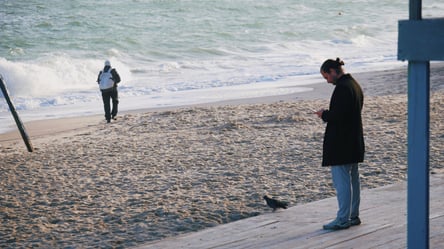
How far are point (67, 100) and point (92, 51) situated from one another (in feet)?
52.9

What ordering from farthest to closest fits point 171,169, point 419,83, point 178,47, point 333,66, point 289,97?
point 178,47 → point 289,97 → point 171,169 → point 333,66 → point 419,83

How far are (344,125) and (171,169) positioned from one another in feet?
17.4

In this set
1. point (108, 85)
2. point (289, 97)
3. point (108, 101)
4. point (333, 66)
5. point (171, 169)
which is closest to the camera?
point (333, 66)

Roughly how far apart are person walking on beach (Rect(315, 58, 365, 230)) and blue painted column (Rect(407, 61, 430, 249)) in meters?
2.16

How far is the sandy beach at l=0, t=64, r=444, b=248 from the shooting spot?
8862 millimetres

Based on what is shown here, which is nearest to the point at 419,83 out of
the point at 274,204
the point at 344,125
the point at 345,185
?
the point at 344,125

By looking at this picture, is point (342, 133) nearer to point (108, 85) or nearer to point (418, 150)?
point (418, 150)

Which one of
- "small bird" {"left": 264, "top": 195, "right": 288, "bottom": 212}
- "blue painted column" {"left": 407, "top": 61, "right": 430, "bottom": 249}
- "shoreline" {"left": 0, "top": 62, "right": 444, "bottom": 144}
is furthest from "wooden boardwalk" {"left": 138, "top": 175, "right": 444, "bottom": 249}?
"shoreline" {"left": 0, "top": 62, "right": 444, "bottom": 144}

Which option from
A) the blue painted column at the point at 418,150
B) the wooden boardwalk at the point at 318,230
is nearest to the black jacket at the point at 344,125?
the wooden boardwalk at the point at 318,230

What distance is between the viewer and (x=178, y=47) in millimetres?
42062

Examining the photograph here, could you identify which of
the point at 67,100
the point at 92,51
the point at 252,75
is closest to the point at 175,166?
the point at 67,100

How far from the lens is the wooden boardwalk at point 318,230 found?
6723 millimetres

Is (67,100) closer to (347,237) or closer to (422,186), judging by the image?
(347,237)

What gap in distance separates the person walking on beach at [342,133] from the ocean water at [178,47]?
1460 centimetres
